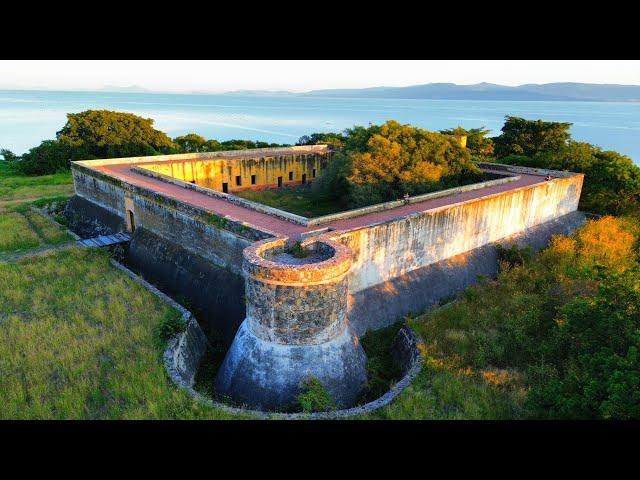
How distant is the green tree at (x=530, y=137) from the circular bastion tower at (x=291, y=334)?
27154 millimetres

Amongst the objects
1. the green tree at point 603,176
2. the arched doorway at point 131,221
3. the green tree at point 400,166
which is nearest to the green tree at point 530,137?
the green tree at point 603,176

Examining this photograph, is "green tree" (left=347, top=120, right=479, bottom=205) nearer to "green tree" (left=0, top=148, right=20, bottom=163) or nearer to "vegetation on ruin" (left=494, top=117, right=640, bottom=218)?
"vegetation on ruin" (left=494, top=117, right=640, bottom=218)

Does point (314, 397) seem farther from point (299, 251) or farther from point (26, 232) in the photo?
point (26, 232)

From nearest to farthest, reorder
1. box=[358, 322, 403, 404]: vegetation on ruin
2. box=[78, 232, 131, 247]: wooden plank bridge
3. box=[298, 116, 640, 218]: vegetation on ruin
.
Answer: box=[358, 322, 403, 404]: vegetation on ruin, box=[78, 232, 131, 247]: wooden plank bridge, box=[298, 116, 640, 218]: vegetation on ruin

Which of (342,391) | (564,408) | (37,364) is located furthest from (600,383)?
(37,364)

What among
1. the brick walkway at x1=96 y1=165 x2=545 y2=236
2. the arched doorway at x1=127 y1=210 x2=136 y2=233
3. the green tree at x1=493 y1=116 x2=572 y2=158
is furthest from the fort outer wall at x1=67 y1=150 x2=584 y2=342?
the green tree at x1=493 y1=116 x2=572 y2=158

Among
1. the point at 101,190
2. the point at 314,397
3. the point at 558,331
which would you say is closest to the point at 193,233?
the point at 314,397

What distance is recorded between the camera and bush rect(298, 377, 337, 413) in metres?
8.51

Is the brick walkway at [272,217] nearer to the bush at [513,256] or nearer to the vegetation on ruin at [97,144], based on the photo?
the bush at [513,256]

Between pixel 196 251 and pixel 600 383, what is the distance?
10923mm

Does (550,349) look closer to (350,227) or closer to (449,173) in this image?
(350,227)

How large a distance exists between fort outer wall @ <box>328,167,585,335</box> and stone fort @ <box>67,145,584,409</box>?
42 mm

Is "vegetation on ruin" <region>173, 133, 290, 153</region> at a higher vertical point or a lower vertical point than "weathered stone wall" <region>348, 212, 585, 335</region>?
higher

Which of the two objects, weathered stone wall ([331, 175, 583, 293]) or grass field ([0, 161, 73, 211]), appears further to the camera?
grass field ([0, 161, 73, 211])
